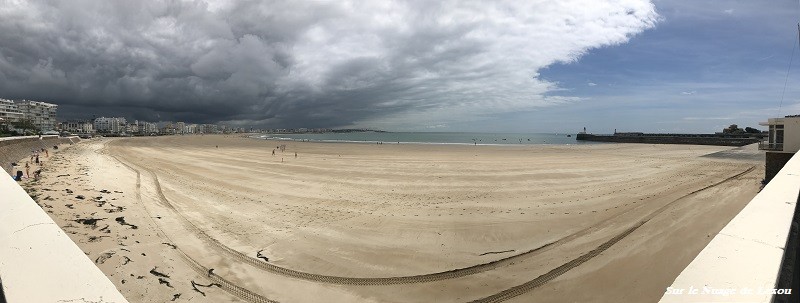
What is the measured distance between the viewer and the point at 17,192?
390 centimetres

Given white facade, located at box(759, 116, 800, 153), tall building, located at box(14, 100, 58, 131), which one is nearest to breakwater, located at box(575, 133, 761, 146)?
white facade, located at box(759, 116, 800, 153)

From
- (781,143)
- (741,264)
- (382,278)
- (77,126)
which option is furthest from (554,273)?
(77,126)

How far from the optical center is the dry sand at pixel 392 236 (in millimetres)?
5035

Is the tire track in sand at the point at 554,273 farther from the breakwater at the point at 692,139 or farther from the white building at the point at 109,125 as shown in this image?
the white building at the point at 109,125

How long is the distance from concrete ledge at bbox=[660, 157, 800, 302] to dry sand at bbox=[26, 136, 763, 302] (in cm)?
247

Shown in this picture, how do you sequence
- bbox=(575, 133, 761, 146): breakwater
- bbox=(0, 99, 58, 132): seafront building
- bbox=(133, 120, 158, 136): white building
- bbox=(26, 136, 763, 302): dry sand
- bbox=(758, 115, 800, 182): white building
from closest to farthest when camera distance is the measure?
bbox=(26, 136, 763, 302): dry sand < bbox=(758, 115, 800, 182): white building < bbox=(575, 133, 761, 146): breakwater < bbox=(0, 99, 58, 132): seafront building < bbox=(133, 120, 158, 136): white building

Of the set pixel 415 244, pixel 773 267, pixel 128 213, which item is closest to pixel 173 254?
pixel 128 213

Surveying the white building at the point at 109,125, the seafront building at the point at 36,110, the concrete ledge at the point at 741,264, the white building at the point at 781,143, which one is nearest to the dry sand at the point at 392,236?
the white building at the point at 781,143

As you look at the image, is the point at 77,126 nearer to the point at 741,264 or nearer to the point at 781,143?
the point at 741,264

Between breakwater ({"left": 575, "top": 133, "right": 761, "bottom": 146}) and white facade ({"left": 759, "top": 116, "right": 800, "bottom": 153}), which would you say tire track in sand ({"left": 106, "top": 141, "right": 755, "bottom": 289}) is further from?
breakwater ({"left": 575, "top": 133, "right": 761, "bottom": 146})

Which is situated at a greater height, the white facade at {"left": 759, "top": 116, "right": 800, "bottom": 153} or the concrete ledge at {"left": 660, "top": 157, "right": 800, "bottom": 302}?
the white facade at {"left": 759, "top": 116, "right": 800, "bottom": 153}

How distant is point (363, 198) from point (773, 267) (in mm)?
9815

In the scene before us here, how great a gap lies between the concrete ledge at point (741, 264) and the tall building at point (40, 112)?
156 meters

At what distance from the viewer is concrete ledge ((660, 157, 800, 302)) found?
5.74ft
